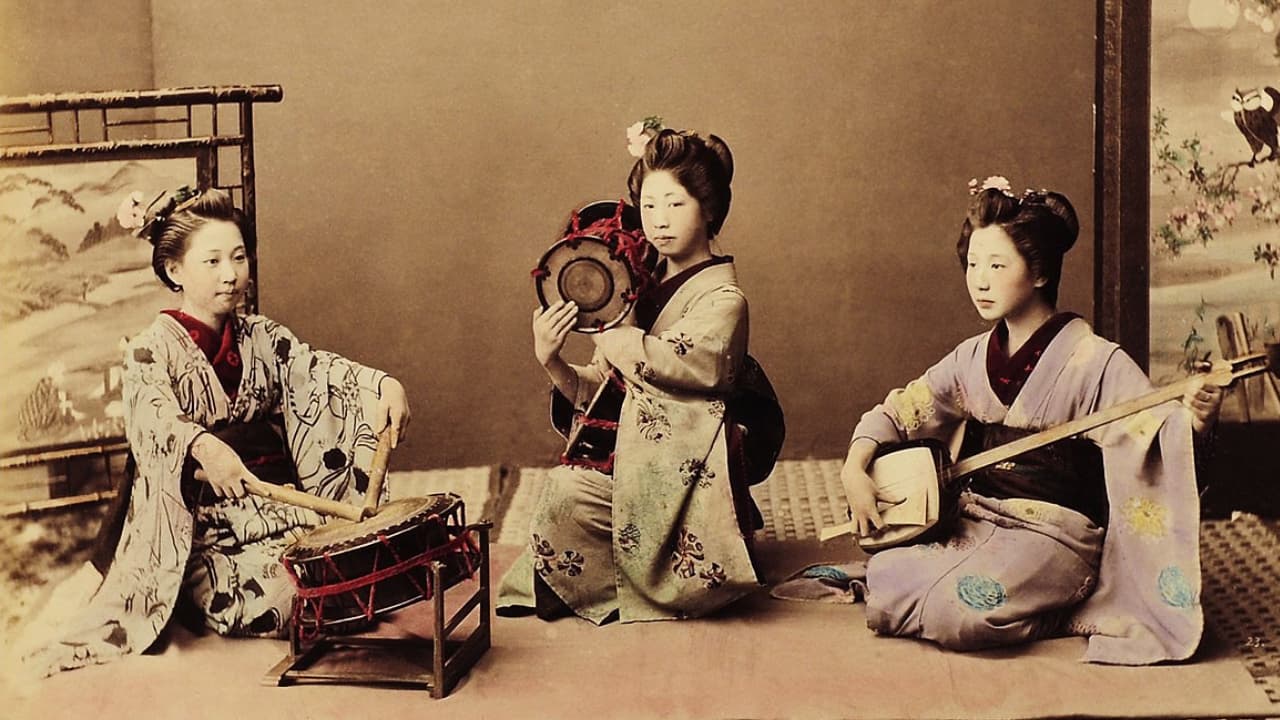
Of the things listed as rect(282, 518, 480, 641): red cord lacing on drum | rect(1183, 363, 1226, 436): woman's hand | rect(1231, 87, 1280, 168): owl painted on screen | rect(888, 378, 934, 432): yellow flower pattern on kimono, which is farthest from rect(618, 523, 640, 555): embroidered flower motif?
rect(1231, 87, 1280, 168): owl painted on screen

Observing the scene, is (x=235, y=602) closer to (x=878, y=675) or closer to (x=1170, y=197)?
(x=878, y=675)

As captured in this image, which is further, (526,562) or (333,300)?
(333,300)

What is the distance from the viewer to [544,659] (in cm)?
320

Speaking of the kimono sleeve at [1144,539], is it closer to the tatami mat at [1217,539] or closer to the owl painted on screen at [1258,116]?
the tatami mat at [1217,539]

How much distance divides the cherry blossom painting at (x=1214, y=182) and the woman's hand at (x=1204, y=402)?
0.63m

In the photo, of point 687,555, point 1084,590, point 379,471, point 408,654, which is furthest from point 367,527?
point 1084,590

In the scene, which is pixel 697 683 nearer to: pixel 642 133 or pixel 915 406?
pixel 915 406

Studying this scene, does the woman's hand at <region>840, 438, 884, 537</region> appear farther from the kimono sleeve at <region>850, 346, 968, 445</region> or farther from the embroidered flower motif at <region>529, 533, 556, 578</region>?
the embroidered flower motif at <region>529, 533, 556, 578</region>

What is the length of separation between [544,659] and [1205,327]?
1865 millimetres

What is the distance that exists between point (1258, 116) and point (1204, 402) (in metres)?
1.01

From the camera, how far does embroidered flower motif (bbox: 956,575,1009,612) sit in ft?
10.3

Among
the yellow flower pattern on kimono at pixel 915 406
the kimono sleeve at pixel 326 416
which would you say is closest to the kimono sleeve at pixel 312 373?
the kimono sleeve at pixel 326 416

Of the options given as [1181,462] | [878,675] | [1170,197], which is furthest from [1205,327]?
[878,675]

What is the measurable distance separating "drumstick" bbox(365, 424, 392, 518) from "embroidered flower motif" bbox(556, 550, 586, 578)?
0.43 meters
